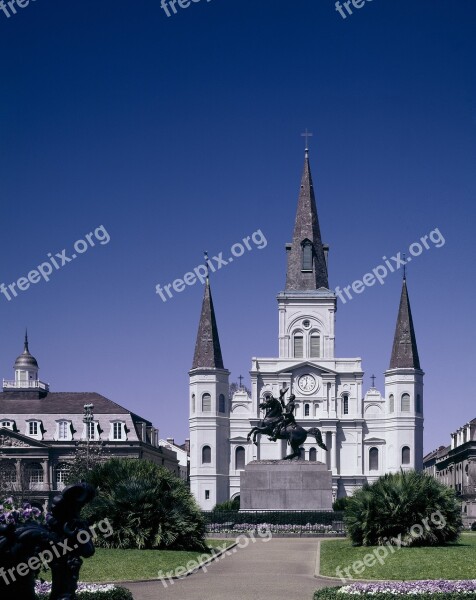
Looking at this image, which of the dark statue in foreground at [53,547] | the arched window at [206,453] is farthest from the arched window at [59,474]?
the dark statue in foreground at [53,547]

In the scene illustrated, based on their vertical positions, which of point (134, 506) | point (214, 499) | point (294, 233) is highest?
point (294, 233)

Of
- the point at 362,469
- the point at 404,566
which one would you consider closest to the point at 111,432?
the point at 362,469

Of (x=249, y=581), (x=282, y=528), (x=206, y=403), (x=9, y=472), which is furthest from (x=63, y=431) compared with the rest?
(x=249, y=581)

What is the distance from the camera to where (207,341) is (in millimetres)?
115625

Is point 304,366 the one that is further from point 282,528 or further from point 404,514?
Answer: point 404,514

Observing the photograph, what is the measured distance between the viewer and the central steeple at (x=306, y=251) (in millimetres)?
120188

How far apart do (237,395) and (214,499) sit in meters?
12.5

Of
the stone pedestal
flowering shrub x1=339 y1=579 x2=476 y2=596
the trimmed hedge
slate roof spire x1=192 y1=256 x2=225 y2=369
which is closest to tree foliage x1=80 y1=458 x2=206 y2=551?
flowering shrub x1=339 y1=579 x2=476 y2=596

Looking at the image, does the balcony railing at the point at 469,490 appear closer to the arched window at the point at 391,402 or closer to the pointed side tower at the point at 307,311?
the arched window at the point at 391,402

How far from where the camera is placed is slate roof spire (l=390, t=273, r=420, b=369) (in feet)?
374

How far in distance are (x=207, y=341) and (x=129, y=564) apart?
8981 centimetres

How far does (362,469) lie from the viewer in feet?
370

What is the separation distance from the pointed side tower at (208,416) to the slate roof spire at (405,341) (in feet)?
63.1

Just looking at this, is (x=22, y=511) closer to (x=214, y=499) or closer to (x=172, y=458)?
(x=214, y=499)
